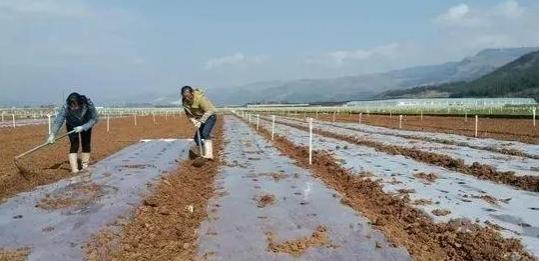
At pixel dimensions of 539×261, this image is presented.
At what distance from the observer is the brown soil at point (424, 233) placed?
5059 millimetres

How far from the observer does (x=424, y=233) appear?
5.88 m

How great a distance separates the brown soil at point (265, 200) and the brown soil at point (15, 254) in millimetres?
2928

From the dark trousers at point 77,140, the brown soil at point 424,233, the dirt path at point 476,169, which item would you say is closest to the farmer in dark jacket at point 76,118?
the dark trousers at point 77,140

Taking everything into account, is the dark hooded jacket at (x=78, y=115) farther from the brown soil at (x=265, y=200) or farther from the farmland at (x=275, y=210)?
the brown soil at (x=265, y=200)

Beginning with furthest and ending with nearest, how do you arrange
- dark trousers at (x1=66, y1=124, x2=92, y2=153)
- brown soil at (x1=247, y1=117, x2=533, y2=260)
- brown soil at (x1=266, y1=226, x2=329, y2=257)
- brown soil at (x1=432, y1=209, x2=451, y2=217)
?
dark trousers at (x1=66, y1=124, x2=92, y2=153), brown soil at (x1=432, y1=209, x2=451, y2=217), brown soil at (x1=266, y1=226, x2=329, y2=257), brown soil at (x1=247, y1=117, x2=533, y2=260)

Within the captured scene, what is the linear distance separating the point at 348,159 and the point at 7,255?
8853 mm

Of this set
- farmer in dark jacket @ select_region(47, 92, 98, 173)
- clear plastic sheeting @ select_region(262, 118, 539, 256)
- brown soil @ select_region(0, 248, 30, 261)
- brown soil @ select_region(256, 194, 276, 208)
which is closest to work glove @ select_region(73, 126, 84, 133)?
farmer in dark jacket @ select_region(47, 92, 98, 173)

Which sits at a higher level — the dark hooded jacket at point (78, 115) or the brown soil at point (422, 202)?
the dark hooded jacket at point (78, 115)

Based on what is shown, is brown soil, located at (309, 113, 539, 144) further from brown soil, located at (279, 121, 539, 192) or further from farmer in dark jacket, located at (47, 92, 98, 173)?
farmer in dark jacket, located at (47, 92, 98, 173)

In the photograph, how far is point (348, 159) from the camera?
1298 cm

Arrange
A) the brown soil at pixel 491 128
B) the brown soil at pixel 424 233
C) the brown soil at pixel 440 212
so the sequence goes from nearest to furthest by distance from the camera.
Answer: the brown soil at pixel 424 233, the brown soil at pixel 440 212, the brown soil at pixel 491 128

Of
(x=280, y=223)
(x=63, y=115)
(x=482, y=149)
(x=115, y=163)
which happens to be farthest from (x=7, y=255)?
(x=482, y=149)

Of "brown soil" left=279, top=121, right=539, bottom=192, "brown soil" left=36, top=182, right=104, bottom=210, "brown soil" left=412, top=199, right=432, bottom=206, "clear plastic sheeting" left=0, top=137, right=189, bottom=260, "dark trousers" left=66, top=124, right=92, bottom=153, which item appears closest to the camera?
"clear plastic sheeting" left=0, top=137, right=189, bottom=260

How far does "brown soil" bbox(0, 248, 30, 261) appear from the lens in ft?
16.2
